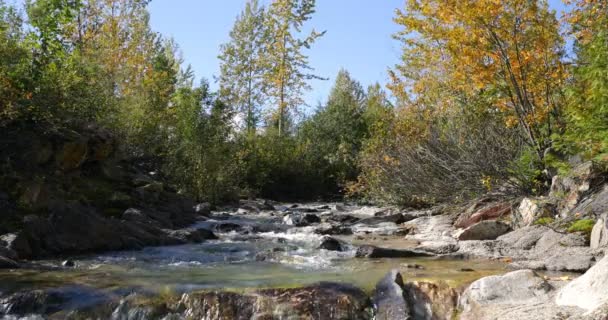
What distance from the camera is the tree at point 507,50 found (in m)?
10.7

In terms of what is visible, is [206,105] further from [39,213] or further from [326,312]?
[326,312]

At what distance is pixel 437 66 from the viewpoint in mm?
12516

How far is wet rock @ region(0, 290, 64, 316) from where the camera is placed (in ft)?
20.1

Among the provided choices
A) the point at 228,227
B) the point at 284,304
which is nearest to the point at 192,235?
the point at 228,227

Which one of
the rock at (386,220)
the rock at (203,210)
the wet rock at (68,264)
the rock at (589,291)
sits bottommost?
the rock at (589,291)

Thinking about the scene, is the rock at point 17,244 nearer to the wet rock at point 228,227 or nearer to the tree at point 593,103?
the wet rock at point 228,227

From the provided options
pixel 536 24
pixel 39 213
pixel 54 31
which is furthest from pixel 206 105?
pixel 536 24

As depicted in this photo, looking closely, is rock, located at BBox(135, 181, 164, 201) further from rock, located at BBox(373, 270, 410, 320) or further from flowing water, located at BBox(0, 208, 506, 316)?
rock, located at BBox(373, 270, 410, 320)

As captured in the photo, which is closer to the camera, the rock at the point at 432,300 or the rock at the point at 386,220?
the rock at the point at 432,300

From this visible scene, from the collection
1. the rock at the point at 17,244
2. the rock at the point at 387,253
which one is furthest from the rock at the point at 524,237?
the rock at the point at 17,244

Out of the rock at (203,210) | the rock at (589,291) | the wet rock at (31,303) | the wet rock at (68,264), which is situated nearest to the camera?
the rock at (589,291)

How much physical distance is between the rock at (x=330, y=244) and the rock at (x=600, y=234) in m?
3.87

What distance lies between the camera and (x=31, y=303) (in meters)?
6.17

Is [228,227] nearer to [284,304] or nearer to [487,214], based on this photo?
[487,214]
